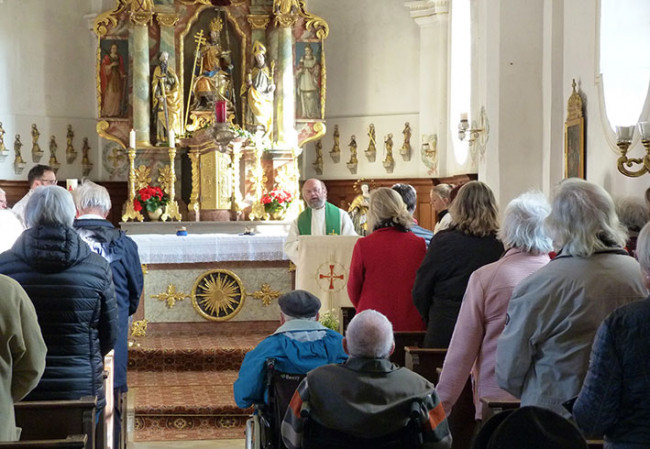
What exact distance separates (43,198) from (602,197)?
2345 millimetres

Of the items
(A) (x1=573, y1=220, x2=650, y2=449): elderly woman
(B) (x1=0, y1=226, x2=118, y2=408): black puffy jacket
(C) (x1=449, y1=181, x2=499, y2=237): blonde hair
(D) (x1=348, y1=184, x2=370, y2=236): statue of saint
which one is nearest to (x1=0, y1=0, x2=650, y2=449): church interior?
(D) (x1=348, y1=184, x2=370, y2=236): statue of saint

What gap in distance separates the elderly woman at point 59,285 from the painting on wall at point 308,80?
32.3 feet

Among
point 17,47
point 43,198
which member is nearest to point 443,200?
point 43,198

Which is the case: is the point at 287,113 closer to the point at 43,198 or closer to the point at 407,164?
the point at 407,164

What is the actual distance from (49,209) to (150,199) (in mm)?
8556

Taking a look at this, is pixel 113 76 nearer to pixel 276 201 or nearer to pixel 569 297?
pixel 276 201

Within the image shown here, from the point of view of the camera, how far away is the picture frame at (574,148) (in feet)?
26.3

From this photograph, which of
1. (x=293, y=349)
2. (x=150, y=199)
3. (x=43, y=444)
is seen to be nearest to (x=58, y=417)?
(x=43, y=444)

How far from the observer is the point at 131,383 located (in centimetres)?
836

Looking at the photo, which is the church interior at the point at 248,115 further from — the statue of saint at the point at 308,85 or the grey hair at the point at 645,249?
the grey hair at the point at 645,249

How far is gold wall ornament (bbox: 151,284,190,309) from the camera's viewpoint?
9.53 m

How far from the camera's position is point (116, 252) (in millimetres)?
5566

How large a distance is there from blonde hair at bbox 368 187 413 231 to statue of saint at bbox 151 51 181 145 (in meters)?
8.20

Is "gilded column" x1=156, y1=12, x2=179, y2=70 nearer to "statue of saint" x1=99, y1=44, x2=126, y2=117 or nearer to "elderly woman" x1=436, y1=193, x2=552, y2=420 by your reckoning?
"statue of saint" x1=99, y1=44, x2=126, y2=117
